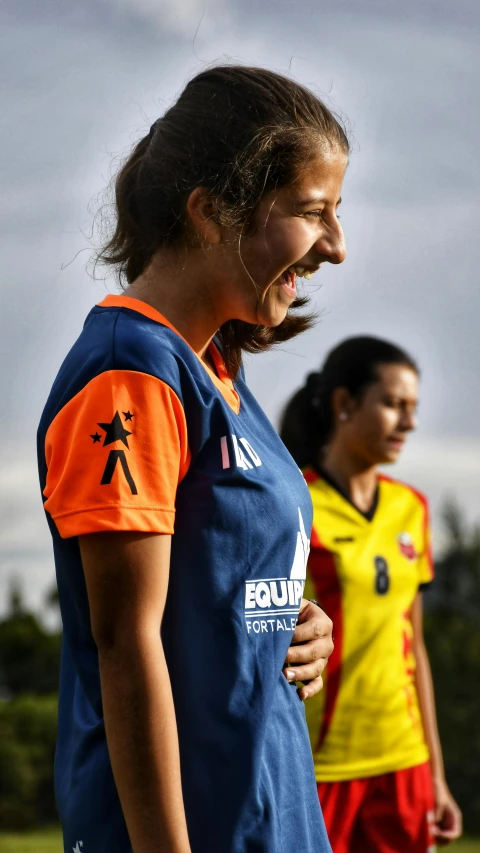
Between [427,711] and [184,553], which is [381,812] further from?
[184,553]

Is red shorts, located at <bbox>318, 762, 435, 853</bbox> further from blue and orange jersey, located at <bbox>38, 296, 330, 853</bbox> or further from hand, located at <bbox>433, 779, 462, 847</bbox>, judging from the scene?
blue and orange jersey, located at <bbox>38, 296, 330, 853</bbox>

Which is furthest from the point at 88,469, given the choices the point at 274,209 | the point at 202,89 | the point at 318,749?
the point at 318,749

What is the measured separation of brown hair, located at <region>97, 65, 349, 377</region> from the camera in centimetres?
171

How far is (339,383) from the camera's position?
496cm

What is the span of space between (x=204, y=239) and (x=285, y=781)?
790 mm

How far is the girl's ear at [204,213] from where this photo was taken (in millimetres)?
1711

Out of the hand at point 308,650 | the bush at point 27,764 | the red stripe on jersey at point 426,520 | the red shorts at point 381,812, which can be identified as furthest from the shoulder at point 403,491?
the bush at point 27,764

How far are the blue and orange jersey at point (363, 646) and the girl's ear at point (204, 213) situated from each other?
2.58 metres

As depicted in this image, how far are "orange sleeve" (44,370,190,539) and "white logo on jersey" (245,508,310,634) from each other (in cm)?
18

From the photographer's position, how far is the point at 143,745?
58.3 inches

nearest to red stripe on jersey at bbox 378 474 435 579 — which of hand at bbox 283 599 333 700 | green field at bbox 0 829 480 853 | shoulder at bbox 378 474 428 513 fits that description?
shoulder at bbox 378 474 428 513

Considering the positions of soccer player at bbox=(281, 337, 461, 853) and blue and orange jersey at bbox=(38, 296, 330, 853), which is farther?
soccer player at bbox=(281, 337, 461, 853)

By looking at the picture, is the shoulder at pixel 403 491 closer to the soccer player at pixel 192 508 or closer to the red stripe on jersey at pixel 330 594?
the red stripe on jersey at pixel 330 594

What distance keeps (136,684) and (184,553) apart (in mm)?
187
